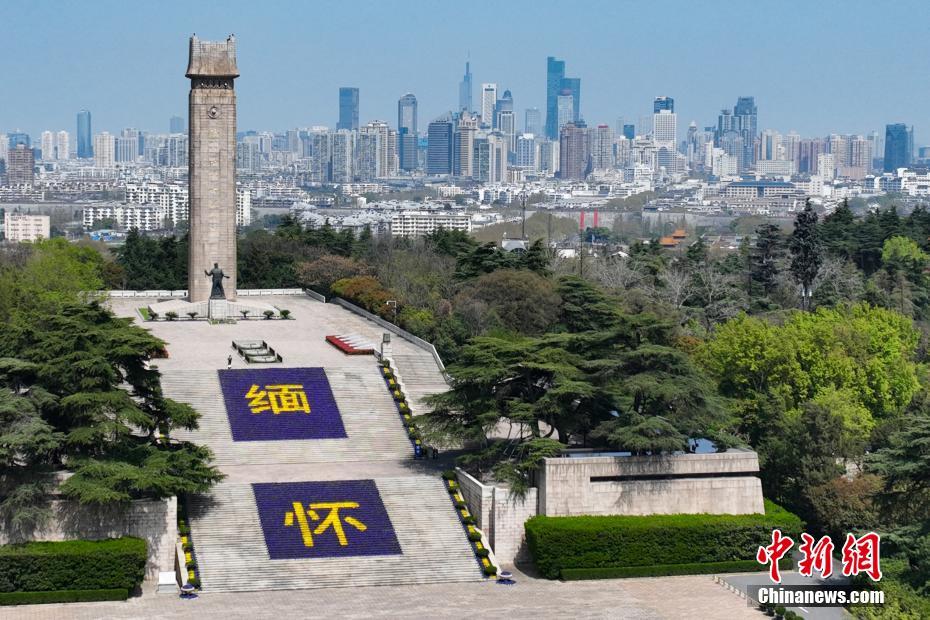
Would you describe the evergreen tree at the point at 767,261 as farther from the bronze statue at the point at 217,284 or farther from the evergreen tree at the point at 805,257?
the bronze statue at the point at 217,284

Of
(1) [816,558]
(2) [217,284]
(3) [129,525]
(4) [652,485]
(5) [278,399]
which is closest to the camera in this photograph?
(3) [129,525]

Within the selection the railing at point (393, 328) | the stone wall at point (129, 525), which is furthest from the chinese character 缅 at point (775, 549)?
the stone wall at point (129, 525)

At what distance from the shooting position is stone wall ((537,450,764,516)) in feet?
136

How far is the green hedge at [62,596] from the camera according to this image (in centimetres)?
3684

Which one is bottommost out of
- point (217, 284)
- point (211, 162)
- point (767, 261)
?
point (767, 261)

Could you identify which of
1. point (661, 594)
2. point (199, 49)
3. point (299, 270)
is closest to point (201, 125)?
point (199, 49)

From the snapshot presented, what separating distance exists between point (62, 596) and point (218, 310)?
24.7 metres

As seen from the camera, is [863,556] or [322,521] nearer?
[863,556]

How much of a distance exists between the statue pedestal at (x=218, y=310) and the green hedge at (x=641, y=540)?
23217 mm

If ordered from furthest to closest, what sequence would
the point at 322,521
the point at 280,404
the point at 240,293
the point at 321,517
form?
1. the point at 240,293
2. the point at 280,404
3. the point at 321,517
4. the point at 322,521

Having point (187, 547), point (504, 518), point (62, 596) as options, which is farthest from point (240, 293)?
point (62, 596)

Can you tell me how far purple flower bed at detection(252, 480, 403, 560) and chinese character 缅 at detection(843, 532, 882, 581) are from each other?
10568mm

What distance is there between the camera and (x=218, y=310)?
200ft

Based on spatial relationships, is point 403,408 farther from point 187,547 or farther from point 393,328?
point 393,328
